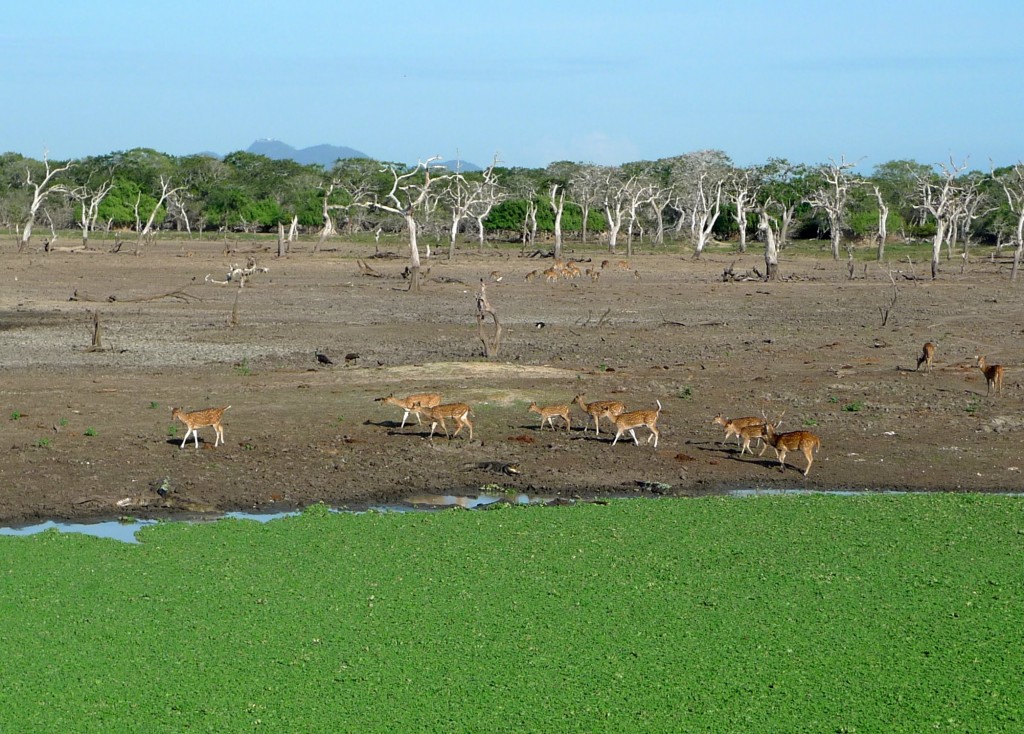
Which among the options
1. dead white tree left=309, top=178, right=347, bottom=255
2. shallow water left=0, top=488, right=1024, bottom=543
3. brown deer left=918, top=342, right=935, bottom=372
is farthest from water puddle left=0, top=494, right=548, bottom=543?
dead white tree left=309, top=178, right=347, bottom=255

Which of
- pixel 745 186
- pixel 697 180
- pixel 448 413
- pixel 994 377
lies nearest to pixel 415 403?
pixel 448 413

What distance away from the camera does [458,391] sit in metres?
20.7

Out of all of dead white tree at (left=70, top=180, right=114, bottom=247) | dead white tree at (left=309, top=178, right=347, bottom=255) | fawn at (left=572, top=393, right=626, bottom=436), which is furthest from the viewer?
dead white tree at (left=309, top=178, right=347, bottom=255)

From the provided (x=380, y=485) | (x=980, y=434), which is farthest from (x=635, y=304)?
(x=380, y=485)

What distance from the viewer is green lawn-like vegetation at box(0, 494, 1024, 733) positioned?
331 inches

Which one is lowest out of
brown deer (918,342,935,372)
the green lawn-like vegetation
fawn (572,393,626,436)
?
the green lawn-like vegetation

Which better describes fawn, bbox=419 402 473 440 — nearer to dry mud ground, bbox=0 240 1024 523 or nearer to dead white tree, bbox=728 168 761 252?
dry mud ground, bbox=0 240 1024 523

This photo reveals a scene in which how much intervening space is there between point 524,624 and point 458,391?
10928mm

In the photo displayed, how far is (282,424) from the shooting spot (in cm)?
1806

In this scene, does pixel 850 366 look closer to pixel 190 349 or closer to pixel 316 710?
pixel 190 349

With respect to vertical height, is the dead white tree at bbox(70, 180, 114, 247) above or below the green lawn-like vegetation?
above

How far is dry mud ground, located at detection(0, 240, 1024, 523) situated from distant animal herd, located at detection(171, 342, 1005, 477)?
9.4 inches

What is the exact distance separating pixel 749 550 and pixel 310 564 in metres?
4.10

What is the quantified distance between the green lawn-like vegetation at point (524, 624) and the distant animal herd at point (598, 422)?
281cm
